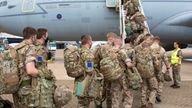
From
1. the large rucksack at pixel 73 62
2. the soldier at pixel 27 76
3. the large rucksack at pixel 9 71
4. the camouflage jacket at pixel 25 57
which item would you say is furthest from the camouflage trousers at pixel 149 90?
the large rucksack at pixel 9 71

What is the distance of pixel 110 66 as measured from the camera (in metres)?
6.85

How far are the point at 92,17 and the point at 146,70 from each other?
892 centimetres

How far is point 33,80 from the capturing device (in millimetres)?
5184

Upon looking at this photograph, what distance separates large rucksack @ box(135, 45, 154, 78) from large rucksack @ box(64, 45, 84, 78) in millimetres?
1977

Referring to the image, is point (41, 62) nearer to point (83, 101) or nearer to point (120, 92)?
point (83, 101)

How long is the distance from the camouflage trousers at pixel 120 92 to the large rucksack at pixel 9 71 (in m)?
2.52

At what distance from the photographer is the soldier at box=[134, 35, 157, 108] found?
776 centimetres

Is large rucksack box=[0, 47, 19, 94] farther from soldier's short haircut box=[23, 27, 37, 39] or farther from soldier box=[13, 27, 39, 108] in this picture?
soldier's short haircut box=[23, 27, 37, 39]

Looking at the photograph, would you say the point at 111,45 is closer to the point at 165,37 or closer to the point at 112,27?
the point at 112,27

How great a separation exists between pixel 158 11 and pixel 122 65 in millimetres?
9771

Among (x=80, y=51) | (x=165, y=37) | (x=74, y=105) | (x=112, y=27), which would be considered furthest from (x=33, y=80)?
(x=165, y=37)

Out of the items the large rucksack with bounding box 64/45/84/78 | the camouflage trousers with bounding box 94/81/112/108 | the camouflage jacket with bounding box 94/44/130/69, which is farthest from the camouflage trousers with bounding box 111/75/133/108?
the large rucksack with bounding box 64/45/84/78

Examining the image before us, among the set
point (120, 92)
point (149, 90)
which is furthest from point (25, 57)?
point (149, 90)

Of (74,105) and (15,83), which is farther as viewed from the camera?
(74,105)
